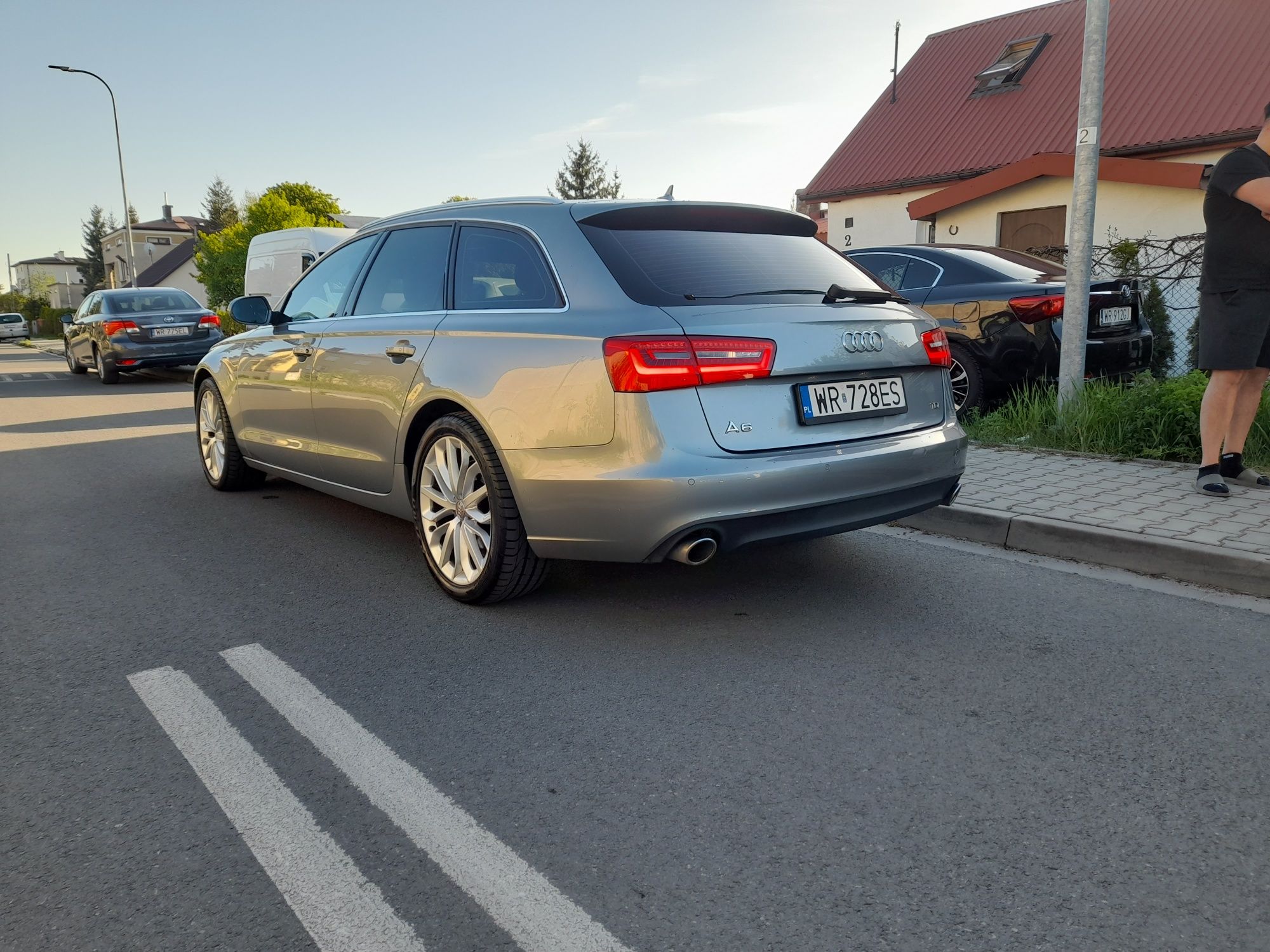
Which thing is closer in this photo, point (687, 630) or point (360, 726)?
point (360, 726)

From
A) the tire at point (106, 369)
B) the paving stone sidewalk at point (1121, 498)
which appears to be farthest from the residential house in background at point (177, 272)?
the paving stone sidewalk at point (1121, 498)

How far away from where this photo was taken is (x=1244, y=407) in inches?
220

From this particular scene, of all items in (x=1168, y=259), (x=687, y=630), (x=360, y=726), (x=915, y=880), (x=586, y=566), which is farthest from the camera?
(x=1168, y=259)

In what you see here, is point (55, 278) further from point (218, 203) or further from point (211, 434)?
point (211, 434)

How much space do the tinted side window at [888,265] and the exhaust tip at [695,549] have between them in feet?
19.0

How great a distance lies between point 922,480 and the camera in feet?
13.1

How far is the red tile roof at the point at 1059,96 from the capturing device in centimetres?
1811

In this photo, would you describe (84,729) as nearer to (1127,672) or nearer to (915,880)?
(915,880)

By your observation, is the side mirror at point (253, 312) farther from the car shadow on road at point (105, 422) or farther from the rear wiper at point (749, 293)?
the car shadow on road at point (105, 422)

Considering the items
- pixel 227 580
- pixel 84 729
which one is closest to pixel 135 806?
pixel 84 729

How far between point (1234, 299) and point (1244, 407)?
2.03 ft

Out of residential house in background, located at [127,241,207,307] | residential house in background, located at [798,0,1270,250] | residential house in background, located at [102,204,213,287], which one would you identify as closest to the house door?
residential house in background, located at [798,0,1270,250]

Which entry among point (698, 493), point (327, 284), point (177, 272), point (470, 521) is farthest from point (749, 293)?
point (177, 272)

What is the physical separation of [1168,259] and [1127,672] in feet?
36.4
